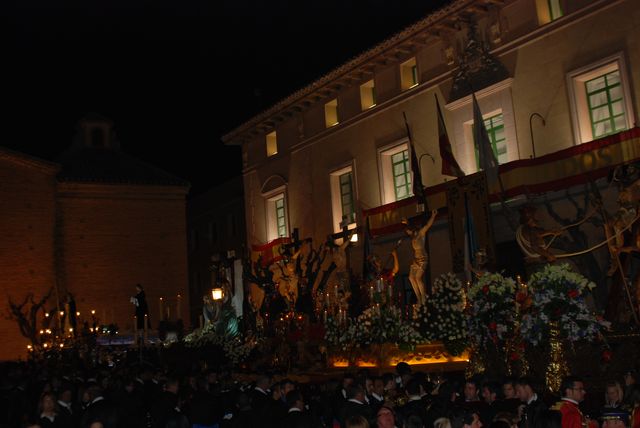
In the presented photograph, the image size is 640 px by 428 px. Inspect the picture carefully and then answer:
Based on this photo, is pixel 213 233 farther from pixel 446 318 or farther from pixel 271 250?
pixel 446 318

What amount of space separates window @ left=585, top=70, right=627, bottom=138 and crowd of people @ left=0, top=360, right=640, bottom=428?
1084 centimetres

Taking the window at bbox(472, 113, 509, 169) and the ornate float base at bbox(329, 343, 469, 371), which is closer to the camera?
the ornate float base at bbox(329, 343, 469, 371)

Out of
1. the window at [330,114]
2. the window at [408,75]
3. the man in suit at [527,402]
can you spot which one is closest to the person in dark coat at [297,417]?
the man in suit at [527,402]

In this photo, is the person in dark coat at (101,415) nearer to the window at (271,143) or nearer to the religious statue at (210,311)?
the religious statue at (210,311)

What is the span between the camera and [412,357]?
17.7 m

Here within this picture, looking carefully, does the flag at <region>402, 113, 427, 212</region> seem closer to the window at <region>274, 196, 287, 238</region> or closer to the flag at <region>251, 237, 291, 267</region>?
the flag at <region>251, 237, 291, 267</region>

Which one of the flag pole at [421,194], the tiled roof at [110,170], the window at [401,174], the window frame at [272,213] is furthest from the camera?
the tiled roof at [110,170]

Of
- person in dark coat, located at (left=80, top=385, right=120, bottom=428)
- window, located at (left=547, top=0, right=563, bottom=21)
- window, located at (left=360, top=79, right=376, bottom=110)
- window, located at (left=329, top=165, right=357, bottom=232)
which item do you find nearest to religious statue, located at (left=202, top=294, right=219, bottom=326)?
Answer: window, located at (left=329, top=165, right=357, bottom=232)

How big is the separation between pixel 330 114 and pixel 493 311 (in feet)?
64.3

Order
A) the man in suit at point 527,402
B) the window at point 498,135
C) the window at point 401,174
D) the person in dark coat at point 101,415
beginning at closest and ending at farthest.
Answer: the person in dark coat at point 101,415 → the man in suit at point 527,402 → the window at point 498,135 → the window at point 401,174

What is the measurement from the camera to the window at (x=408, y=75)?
91.8ft

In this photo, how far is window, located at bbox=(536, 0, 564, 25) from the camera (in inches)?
894


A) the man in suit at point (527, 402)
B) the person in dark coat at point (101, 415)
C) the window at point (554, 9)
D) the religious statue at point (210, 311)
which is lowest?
the man in suit at point (527, 402)

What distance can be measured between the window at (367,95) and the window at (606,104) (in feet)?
32.4
